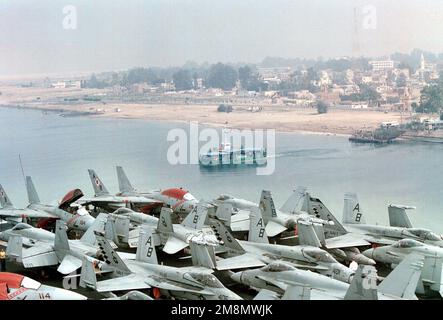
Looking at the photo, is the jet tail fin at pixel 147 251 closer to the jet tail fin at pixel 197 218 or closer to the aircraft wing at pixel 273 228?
the jet tail fin at pixel 197 218

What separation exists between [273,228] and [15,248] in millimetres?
2988

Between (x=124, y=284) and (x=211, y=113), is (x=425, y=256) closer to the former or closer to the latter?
(x=124, y=284)

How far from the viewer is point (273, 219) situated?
881 cm

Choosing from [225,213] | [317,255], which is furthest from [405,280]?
[225,213]

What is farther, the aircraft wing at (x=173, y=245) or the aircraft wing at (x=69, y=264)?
the aircraft wing at (x=173, y=245)

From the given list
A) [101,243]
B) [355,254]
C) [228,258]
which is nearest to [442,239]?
[355,254]

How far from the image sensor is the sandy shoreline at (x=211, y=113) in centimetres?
Answer: 1409

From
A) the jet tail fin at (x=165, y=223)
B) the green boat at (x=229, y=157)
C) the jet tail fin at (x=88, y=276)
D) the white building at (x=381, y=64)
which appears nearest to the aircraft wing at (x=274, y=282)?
the jet tail fin at (x=88, y=276)

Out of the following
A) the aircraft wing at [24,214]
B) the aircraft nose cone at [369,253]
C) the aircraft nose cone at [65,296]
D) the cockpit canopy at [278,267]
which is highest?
the cockpit canopy at [278,267]

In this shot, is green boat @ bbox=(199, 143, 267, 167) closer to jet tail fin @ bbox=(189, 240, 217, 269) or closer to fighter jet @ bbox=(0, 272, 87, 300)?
jet tail fin @ bbox=(189, 240, 217, 269)

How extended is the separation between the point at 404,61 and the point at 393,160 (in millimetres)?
1833

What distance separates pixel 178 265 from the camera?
7684 millimetres

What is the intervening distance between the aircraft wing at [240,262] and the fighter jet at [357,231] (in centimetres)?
103

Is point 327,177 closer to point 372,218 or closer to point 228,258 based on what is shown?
point 372,218
